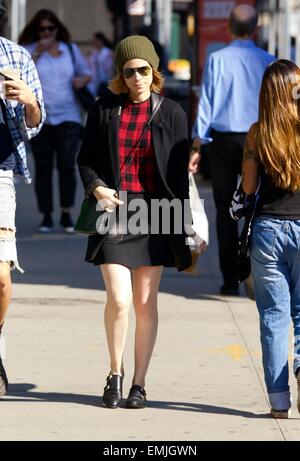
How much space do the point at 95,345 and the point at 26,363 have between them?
2.03ft

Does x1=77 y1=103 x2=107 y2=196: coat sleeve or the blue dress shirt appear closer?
x1=77 y1=103 x2=107 y2=196: coat sleeve

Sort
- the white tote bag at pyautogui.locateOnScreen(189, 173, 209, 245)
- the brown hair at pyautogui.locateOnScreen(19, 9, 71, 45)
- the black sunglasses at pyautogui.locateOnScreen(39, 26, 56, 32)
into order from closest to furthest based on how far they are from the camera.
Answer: the white tote bag at pyautogui.locateOnScreen(189, 173, 209, 245) → the black sunglasses at pyautogui.locateOnScreen(39, 26, 56, 32) → the brown hair at pyautogui.locateOnScreen(19, 9, 71, 45)

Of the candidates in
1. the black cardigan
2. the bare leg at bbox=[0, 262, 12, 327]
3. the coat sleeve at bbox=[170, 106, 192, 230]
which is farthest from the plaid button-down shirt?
the coat sleeve at bbox=[170, 106, 192, 230]

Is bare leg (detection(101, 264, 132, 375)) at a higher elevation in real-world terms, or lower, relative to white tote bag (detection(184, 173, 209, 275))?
lower

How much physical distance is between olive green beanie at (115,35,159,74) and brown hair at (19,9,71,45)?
6.27m

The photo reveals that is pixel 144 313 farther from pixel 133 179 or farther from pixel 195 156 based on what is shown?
pixel 195 156

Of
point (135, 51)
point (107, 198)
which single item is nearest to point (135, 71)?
point (135, 51)

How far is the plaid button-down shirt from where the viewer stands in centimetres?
649

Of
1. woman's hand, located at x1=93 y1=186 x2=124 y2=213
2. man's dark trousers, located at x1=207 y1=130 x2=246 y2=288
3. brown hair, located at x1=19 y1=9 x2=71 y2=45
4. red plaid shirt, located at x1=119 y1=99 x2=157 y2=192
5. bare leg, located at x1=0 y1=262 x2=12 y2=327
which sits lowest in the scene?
man's dark trousers, located at x1=207 y1=130 x2=246 y2=288

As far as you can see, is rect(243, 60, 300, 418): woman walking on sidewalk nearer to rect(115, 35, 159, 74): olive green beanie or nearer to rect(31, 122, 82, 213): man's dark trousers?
rect(115, 35, 159, 74): olive green beanie

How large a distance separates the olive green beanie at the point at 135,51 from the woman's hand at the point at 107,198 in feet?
1.92

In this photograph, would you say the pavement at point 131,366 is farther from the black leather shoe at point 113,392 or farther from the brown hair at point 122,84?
the brown hair at point 122,84

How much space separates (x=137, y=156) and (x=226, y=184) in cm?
316
